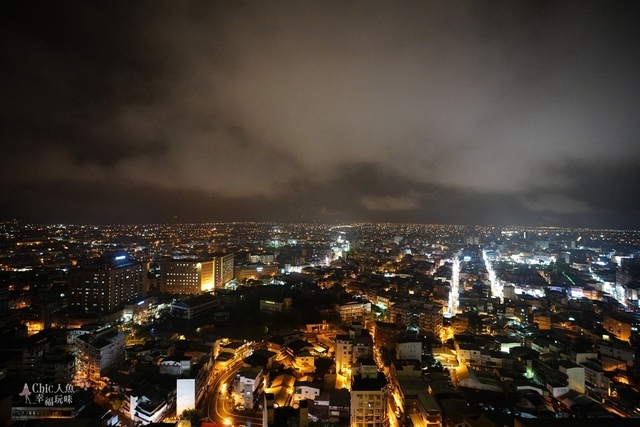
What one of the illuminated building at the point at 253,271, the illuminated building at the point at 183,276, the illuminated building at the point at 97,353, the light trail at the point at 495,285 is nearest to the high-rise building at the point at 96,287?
the illuminated building at the point at 183,276

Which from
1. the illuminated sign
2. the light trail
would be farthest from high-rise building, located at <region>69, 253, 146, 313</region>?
the light trail

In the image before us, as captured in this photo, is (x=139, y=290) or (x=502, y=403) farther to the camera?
(x=139, y=290)

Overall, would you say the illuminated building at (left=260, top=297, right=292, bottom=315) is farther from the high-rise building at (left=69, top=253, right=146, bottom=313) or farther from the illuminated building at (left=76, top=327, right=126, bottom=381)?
the high-rise building at (left=69, top=253, right=146, bottom=313)

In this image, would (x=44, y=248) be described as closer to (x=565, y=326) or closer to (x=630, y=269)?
(x=565, y=326)

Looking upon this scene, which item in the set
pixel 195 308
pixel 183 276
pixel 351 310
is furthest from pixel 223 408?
pixel 183 276

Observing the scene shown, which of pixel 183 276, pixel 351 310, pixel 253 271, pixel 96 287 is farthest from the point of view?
pixel 253 271

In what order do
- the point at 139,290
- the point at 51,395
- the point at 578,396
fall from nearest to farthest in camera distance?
the point at 51,395, the point at 578,396, the point at 139,290

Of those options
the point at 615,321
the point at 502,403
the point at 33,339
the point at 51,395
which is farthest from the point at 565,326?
the point at 33,339

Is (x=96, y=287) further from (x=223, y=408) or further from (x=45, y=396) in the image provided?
(x=223, y=408)
